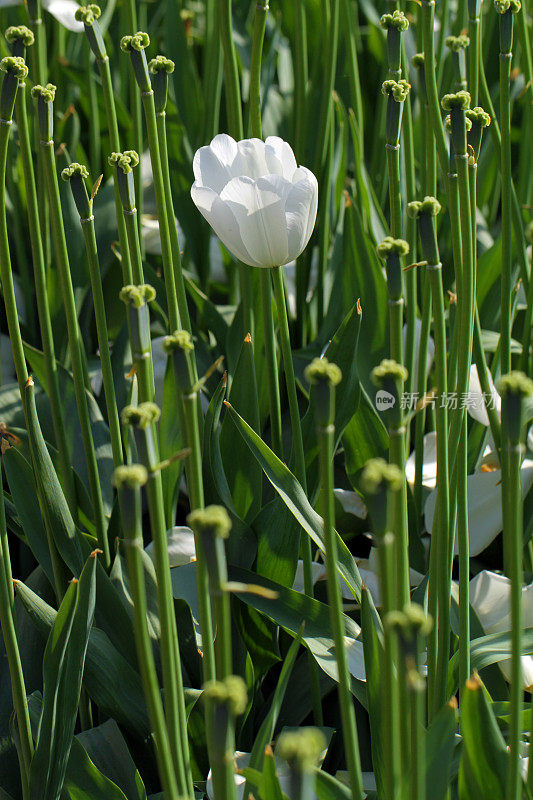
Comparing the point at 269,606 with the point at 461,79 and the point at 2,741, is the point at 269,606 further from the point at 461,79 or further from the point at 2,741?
the point at 461,79

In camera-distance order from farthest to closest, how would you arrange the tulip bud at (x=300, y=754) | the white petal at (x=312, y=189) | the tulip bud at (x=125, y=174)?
the white petal at (x=312, y=189) < the tulip bud at (x=125, y=174) < the tulip bud at (x=300, y=754)

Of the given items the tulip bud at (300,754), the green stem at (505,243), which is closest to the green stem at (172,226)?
the green stem at (505,243)

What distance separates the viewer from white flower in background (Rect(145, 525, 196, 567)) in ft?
2.27

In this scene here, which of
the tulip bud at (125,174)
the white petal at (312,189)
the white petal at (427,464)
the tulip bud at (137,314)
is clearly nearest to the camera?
the tulip bud at (137,314)

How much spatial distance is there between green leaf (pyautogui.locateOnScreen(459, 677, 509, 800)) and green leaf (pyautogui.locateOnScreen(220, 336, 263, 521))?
0.90ft

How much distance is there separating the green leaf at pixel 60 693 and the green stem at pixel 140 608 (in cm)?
15

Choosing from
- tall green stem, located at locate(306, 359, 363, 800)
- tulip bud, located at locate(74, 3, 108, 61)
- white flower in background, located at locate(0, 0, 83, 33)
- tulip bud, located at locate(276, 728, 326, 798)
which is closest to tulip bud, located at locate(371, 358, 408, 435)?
tall green stem, located at locate(306, 359, 363, 800)

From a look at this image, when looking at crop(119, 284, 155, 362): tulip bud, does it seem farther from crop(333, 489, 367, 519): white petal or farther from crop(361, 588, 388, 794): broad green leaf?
crop(333, 489, 367, 519): white petal

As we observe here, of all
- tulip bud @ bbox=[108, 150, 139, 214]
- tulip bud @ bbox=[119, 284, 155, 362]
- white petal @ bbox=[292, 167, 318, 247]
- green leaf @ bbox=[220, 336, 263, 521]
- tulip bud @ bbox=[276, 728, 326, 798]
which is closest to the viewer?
tulip bud @ bbox=[276, 728, 326, 798]

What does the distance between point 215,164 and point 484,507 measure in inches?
14.4

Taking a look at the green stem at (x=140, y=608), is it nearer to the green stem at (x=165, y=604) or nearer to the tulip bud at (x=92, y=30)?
the green stem at (x=165, y=604)

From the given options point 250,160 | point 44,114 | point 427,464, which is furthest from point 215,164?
point 427,464

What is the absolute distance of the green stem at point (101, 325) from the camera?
502mm

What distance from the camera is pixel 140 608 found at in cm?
33
